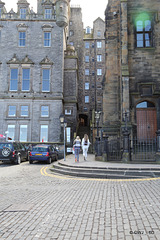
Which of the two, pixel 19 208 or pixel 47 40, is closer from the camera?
pixel 19 208

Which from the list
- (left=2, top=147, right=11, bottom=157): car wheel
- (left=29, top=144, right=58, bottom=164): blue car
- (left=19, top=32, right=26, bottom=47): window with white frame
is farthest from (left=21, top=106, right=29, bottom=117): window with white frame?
(left=2, top=147, right=11, bottom=157): car wheel

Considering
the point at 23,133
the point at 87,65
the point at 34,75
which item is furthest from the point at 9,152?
the point at 87,65

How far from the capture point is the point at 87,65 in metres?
55.1

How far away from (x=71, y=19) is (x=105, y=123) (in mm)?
40372

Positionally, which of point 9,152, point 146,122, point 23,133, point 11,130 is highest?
point 11,130

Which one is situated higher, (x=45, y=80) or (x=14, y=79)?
(x=14, y=79)

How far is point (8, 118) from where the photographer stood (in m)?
32.6

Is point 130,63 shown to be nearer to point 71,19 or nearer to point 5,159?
point 5,159

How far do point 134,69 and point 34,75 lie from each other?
18138 millimetres

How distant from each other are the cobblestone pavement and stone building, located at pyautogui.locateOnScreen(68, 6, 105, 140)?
45.4 meters

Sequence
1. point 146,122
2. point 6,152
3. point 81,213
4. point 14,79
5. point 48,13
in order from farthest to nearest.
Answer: point 48,13
point 14,79
point 146,122
point 6,152
point 81,213

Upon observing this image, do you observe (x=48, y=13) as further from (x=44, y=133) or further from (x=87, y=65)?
(x=87, y=65)

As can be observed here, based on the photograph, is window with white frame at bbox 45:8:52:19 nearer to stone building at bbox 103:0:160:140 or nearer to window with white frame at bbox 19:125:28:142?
stone building at bbox 103:0:160:140

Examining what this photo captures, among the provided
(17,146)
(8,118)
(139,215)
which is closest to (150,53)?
(17,146)
